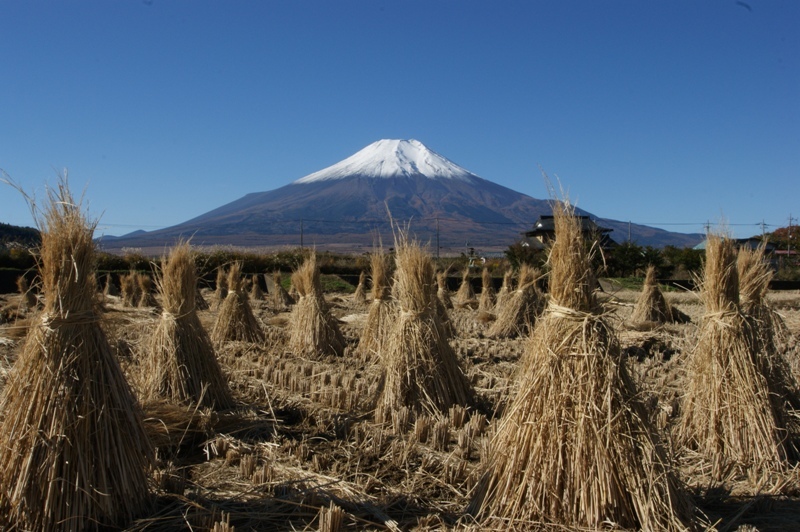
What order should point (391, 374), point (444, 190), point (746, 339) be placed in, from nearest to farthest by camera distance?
point (746, 339), point (391, 374), point (444, 190)

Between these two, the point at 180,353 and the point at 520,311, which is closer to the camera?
the point at 180,353

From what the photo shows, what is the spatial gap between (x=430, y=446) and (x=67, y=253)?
2.90 meters

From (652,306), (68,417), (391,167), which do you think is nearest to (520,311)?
(652,306)

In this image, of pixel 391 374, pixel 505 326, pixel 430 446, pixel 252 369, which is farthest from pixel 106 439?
Answer: pixel 505 326

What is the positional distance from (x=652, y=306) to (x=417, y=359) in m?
7.94

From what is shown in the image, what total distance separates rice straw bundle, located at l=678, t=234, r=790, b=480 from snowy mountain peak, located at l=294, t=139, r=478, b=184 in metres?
170

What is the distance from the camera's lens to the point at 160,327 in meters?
5.79

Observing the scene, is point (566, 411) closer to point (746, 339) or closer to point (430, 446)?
point (430, 446)

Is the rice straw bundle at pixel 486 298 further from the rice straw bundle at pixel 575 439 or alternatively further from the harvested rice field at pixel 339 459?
the rice straw bundle at pixel 575 439

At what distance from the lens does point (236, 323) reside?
9.27m

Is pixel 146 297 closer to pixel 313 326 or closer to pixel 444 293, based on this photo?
pixel 444 293

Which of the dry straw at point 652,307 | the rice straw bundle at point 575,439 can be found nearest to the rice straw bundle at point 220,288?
the dry straw at point 652,307

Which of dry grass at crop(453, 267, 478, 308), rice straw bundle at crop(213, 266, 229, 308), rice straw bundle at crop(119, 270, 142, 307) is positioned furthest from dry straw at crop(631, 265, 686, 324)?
rice straw bundle at crop(119, 270, 142, 307)

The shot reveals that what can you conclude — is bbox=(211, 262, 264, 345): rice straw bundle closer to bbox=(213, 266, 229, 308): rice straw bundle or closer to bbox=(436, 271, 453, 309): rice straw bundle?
bbox=(213, 266, 229, 308): rice straw bundle
